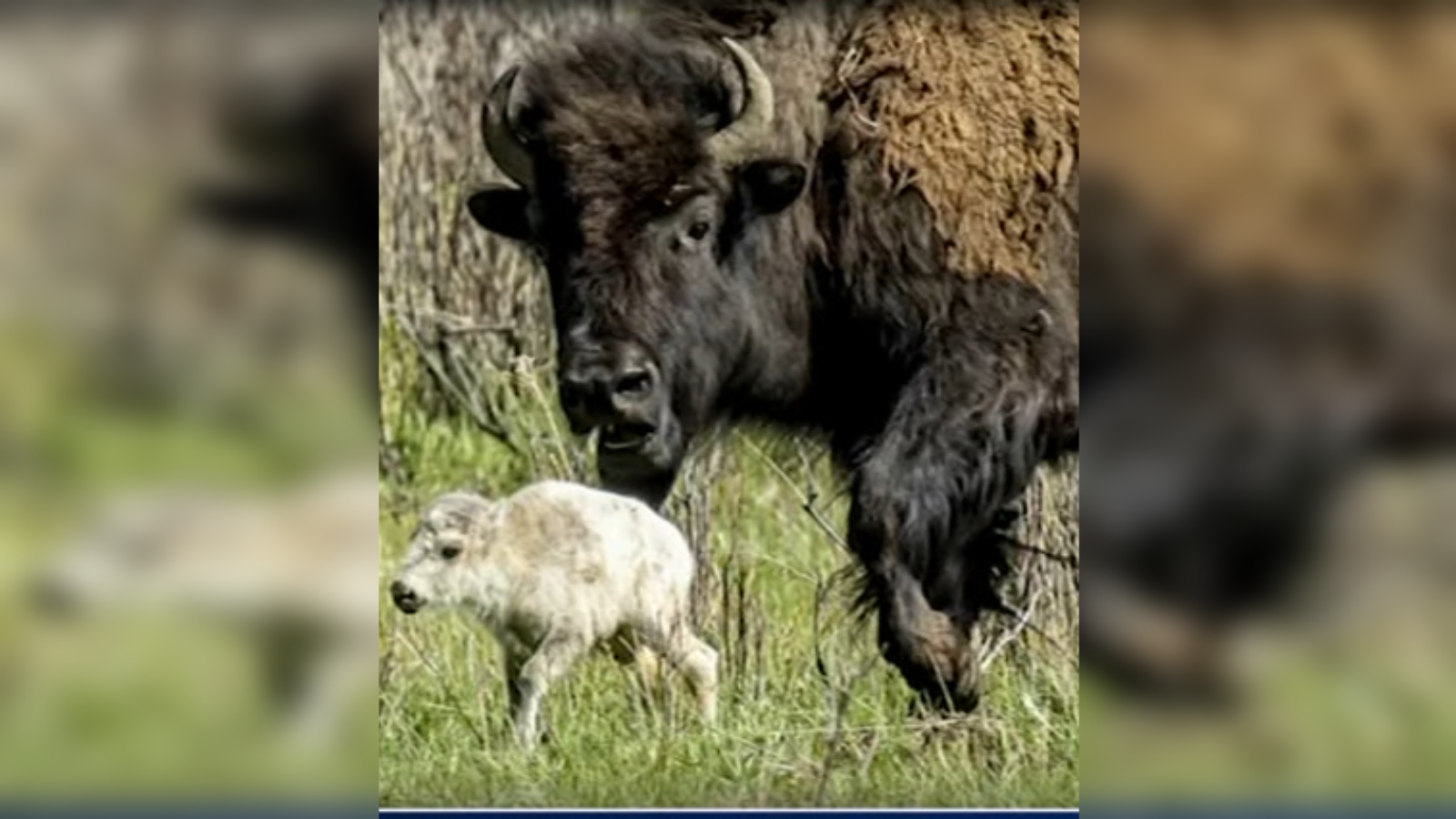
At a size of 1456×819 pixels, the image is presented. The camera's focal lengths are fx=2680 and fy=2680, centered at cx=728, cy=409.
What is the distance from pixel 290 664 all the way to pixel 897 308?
1.60 m

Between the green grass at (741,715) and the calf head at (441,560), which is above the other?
the calf head at (441,560)

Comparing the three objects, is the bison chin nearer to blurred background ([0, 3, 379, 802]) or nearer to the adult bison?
the adult bison

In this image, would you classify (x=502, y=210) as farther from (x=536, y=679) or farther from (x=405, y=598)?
(x=536, y=679)

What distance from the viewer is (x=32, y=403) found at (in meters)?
5.48

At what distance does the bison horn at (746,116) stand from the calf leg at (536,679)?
3.67ft

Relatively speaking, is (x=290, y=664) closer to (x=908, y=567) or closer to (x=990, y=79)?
(x=908, y=567)

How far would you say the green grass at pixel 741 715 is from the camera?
5859 mm

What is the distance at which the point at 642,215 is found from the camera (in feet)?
19.0

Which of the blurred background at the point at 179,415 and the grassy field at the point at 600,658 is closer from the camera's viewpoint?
the blurred background at the point at 179,415

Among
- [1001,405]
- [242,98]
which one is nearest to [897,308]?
[1001,405]

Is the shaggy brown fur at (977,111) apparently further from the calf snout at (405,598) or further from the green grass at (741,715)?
the calf snout at (405,598)

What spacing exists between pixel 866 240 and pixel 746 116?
0.41m

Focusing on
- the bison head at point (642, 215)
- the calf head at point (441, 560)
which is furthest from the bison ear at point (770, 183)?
the calf head at point (441, 560)

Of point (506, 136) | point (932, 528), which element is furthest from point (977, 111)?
point (506, 136)
